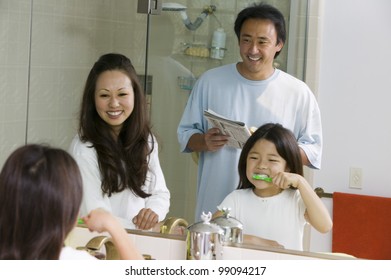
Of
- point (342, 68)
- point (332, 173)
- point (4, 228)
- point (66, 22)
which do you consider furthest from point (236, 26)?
point (4, 228)

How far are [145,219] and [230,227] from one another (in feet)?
0.73

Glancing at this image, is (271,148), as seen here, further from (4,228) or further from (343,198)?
(4,228)

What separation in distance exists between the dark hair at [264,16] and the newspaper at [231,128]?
0.17 m

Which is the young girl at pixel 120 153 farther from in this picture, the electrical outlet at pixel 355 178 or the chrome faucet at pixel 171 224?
the electrical outlet at pixel 355 178

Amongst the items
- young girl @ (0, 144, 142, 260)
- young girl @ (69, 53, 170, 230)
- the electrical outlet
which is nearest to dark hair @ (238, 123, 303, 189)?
the electrical outlet

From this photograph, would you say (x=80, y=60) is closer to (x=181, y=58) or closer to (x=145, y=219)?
(x=181, y=58)

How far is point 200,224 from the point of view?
168 centimetres

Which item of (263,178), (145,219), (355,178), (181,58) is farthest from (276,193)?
(181,58)

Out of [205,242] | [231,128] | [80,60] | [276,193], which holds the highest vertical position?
[80,60]

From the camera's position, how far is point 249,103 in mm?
1725

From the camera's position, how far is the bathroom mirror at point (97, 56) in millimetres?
1789

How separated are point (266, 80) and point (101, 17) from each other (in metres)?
0.50

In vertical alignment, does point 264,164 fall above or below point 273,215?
above

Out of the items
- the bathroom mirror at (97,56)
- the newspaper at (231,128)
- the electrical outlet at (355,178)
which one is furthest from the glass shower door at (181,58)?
the electrical outlet at (355,178)
